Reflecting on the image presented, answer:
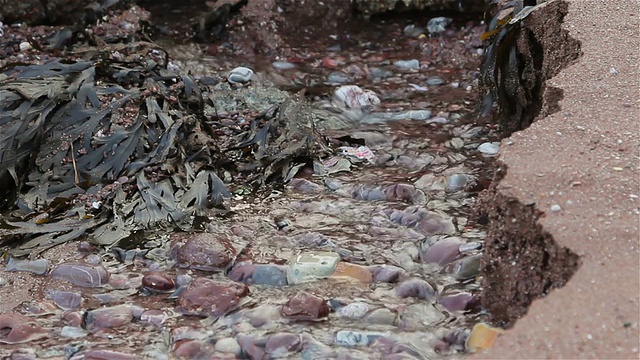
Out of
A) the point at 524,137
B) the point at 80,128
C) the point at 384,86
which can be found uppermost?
the point at 524,137

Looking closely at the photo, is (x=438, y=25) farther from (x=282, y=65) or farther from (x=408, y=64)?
(x=282, y=65)

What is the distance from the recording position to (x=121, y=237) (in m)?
3.19

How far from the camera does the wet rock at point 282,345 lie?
2.51 metres

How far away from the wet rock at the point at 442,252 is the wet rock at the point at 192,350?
2.72 ft

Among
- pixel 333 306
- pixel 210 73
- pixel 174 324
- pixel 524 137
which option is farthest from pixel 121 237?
pixel 210 73

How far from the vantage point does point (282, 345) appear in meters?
2.53

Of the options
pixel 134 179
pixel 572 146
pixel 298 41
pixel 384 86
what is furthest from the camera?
pixel 298 41

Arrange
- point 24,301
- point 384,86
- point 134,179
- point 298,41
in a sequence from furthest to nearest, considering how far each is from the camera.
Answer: point 298,41
point 384,86
point 134,179
point 24,301

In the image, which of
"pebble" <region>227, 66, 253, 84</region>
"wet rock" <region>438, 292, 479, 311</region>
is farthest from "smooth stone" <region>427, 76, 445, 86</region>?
"wet rock" <region>438, 292, 479, 311</region>

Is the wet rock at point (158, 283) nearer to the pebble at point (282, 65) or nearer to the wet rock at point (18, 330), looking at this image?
the wet rock at point (18, 330)

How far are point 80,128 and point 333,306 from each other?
4.72ft

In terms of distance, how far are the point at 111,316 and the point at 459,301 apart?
3.36 ft

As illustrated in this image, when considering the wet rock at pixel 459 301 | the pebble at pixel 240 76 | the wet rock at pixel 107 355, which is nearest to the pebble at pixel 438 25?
the pebble at pixel 240 76

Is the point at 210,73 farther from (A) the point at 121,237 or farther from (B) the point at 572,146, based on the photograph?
(B) the point at 572,146
